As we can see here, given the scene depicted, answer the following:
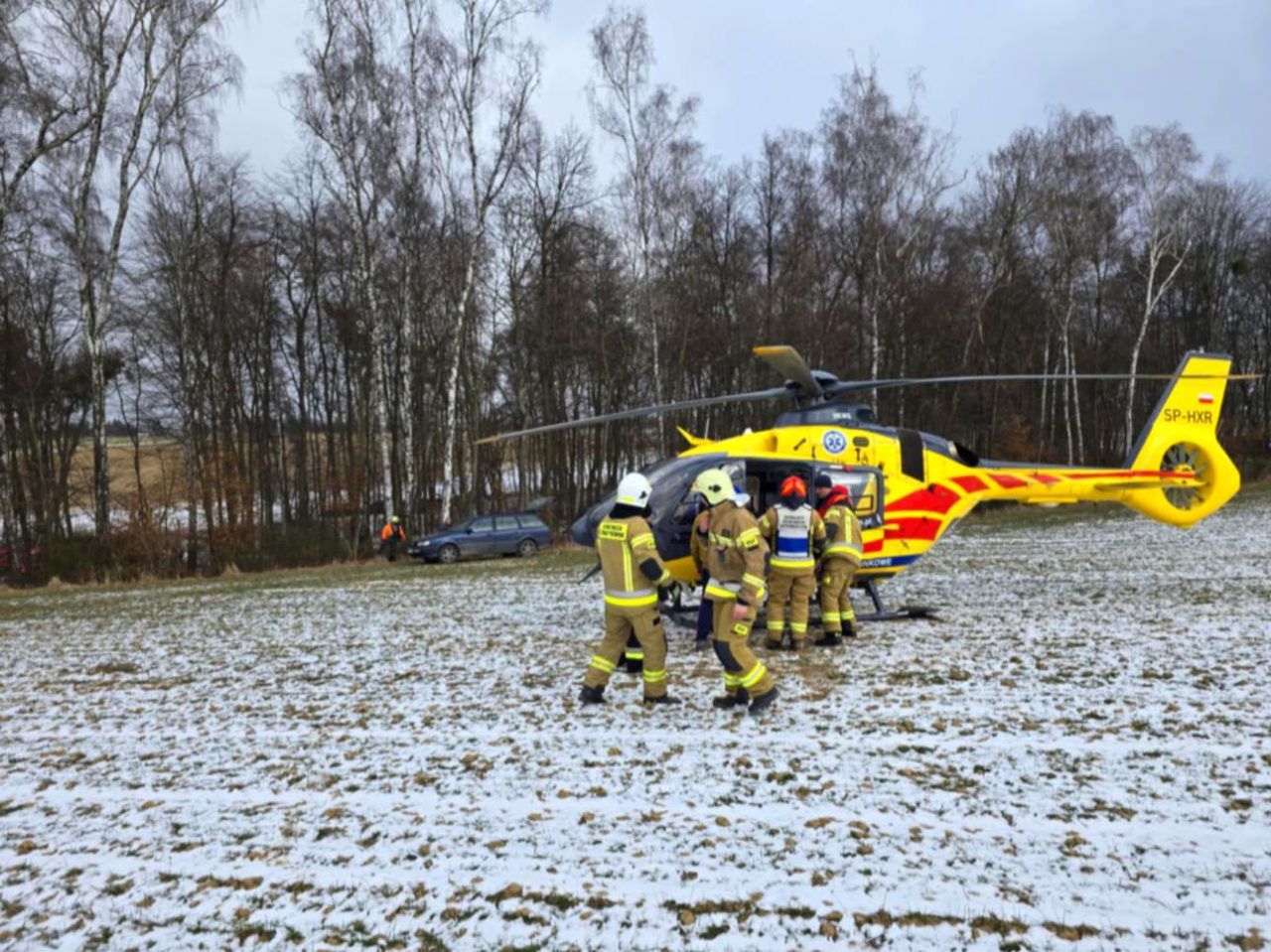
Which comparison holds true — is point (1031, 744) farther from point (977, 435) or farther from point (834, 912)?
point (977, 435)

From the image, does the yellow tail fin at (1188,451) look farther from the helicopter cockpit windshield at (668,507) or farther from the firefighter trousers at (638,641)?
the firefighter trousers at (638,641)

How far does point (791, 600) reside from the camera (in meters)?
9.22

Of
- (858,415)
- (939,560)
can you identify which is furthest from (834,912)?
(939,560)

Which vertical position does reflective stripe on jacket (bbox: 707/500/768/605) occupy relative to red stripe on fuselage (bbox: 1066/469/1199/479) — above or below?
below

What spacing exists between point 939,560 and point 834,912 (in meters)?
15.8

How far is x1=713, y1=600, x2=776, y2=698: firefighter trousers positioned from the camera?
21.8 ft

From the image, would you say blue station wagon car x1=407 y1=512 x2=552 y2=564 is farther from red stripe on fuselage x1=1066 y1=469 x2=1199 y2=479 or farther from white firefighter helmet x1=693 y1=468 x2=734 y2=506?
white firefighter helmet x1=693 y1=468 x2=734 y2=506

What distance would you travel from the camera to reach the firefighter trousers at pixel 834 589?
9.34 m

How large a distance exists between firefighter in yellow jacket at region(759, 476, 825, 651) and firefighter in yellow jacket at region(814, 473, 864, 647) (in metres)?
0.23

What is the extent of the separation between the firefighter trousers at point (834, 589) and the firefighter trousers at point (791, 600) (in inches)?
9.3

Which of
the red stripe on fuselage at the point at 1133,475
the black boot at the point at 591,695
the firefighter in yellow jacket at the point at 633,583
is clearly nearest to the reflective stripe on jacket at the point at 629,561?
the firefighter in yellow jacket at the point at 633,583

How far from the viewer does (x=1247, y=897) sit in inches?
148

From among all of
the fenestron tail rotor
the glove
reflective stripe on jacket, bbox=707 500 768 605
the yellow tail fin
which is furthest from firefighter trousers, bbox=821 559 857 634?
the fenestron tail rotor

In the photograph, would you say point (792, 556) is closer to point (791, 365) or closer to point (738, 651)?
point (791, 365)
